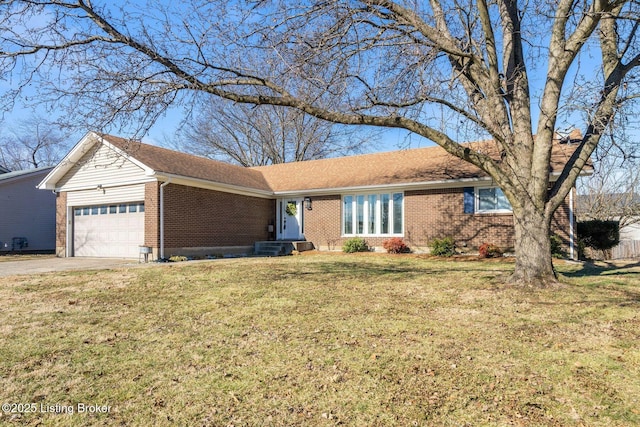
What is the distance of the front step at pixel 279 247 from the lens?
16656 mm

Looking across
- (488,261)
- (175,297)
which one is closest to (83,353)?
(175,297)

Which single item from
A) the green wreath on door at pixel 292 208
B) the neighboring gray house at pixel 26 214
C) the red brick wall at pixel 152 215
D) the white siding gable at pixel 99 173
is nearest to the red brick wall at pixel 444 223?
the green wreath on door at pixel 292 208

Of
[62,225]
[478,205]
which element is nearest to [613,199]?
[478,205]

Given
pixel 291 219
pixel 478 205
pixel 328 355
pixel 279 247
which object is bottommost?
pixel 328 355

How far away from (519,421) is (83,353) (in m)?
4.16

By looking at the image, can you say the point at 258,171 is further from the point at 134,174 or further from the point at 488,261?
the point at 488,261

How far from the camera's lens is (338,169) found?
18500 millimetres

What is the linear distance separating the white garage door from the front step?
4812 millimetres

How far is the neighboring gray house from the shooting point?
20188 mm

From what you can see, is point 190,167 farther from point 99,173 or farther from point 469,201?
point 469,201

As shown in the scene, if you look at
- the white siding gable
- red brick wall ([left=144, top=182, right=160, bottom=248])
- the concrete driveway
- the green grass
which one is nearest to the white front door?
red brick wall ([left=144, top=182, right=160, bottom=248])

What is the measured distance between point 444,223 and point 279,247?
22.2 feet

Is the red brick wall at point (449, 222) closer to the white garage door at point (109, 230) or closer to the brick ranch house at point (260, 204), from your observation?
the brick ranch house at point (260, 204)

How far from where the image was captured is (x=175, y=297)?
22.3ft
